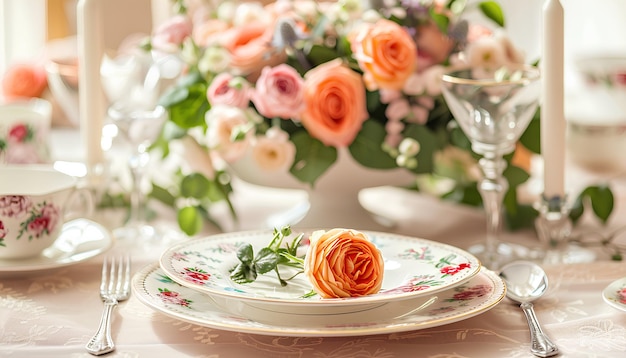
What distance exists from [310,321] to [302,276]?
0.38 ft

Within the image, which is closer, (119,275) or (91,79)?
(119,275)

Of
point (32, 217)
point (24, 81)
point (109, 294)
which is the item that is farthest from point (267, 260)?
point (24, 81)

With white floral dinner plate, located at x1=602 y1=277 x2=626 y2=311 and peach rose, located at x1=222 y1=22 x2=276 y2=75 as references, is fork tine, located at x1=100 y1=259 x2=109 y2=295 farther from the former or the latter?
white floral dinner plate, located at x1=602 y1=277 x2=626 y2=311

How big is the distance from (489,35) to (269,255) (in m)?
0.53

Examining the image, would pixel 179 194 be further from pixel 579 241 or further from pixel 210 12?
pixel 579 241

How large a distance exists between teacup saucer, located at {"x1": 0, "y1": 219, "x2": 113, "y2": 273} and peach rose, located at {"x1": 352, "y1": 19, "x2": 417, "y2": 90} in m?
0.37

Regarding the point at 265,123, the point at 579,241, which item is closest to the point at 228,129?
the point at 265,123

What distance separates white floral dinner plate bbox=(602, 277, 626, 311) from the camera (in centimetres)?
79

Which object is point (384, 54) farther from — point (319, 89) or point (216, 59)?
point (216, 59)

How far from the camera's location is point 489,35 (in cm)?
118

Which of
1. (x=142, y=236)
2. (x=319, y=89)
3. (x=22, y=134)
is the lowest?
(x=142, y=236)

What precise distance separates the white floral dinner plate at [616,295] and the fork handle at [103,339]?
445mm

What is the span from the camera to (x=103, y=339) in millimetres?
751

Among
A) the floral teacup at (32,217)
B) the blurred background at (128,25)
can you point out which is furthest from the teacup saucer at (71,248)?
the blurred background at (128,25)
